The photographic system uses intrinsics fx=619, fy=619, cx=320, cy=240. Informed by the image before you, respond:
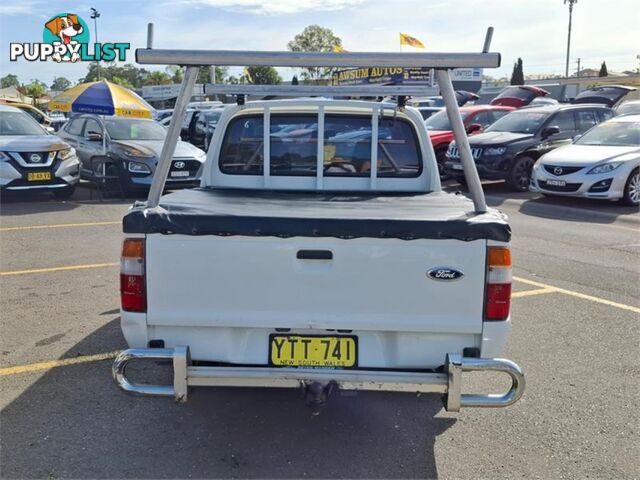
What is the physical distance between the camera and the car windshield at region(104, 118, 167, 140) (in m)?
13.5

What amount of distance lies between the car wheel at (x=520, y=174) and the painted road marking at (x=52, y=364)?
10611 millimetres

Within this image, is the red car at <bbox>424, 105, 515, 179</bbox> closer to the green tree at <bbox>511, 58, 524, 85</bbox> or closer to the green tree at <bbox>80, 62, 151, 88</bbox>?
the green tree at <bbox>511, 58, 524, 85</bbox>

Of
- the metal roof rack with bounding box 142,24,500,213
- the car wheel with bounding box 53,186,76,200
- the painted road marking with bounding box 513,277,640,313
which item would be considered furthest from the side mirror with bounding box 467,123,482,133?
the metal roof rack with bounding box 142,24,500,213

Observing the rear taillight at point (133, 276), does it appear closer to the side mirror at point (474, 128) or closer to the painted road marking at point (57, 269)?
the painted road marking at point (57, 269)

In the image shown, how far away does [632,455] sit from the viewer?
3.43 m

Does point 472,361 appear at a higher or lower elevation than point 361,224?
lower

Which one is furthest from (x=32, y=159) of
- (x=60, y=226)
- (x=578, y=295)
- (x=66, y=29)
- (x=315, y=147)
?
(x=66, y=29)

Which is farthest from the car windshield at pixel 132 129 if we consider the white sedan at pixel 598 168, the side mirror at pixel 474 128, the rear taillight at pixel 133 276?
the rear taillight at pixel 133 276

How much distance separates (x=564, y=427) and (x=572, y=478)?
1.78 feet

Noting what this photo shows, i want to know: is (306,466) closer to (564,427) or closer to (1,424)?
(564,427)

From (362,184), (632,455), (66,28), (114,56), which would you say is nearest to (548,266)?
(362,184)

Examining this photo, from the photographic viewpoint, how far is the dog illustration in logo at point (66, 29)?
958 inches

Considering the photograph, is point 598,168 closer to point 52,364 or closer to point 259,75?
point 259,75

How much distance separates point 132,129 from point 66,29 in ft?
45.9
